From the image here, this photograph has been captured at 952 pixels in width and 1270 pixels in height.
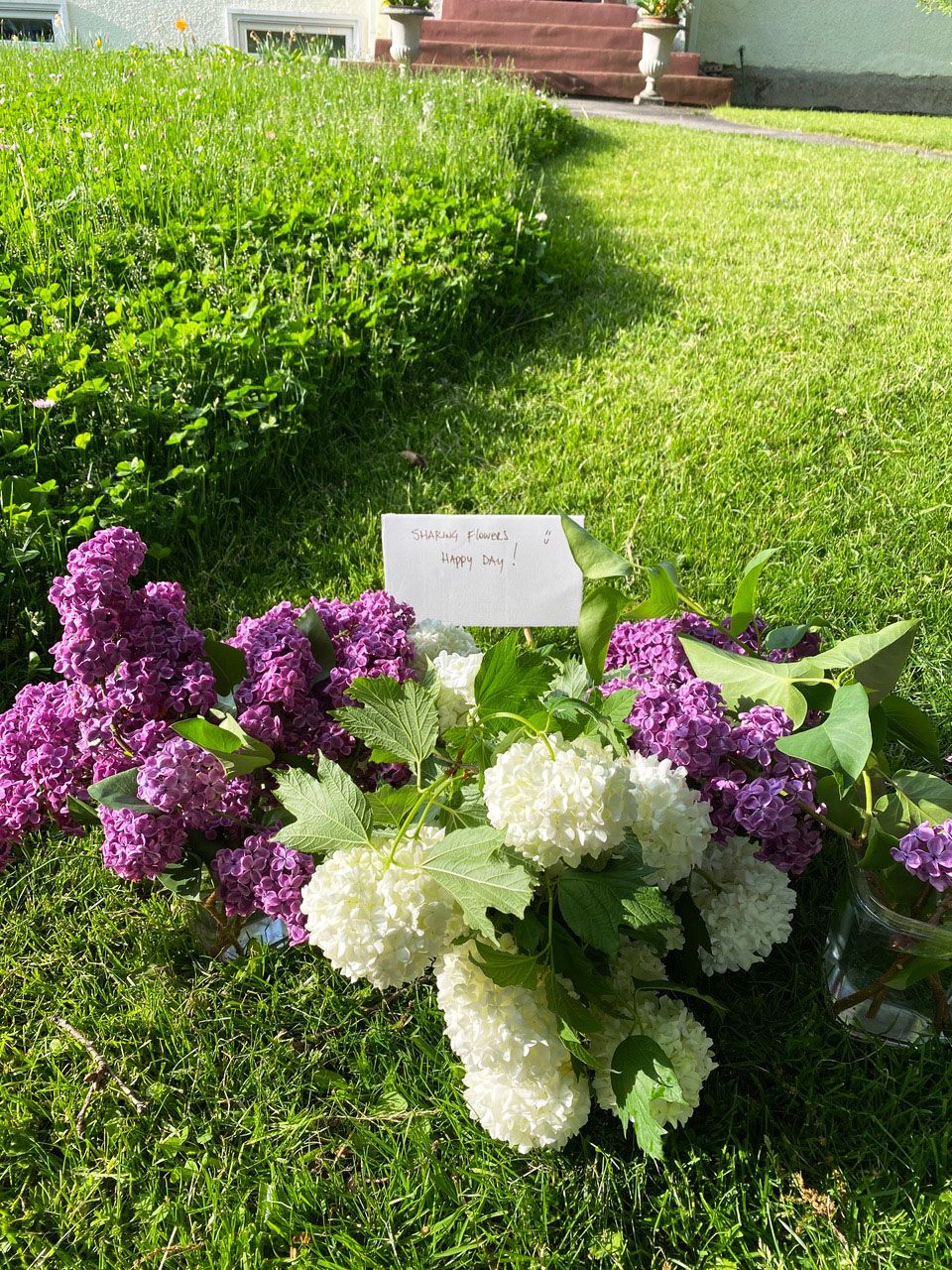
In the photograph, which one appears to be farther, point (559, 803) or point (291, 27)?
point (291, 27)

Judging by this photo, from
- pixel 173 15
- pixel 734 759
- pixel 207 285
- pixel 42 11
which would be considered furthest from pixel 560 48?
pixel 734 759

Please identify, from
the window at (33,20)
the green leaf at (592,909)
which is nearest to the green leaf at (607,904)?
the green leaf at (592,909)

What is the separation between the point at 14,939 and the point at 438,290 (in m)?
2.77

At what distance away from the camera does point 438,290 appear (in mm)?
3719

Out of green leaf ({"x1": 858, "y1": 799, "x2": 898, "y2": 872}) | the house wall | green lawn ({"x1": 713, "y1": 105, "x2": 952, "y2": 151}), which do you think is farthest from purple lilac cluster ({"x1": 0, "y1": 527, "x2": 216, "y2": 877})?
the house wall

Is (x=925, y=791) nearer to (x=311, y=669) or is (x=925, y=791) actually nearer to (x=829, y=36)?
(x=311, y=669)

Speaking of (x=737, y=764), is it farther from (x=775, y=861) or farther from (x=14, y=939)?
(x=14, y=939)

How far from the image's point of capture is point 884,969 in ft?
4.72

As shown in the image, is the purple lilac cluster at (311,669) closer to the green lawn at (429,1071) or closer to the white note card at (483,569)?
the white note card at (483,569)

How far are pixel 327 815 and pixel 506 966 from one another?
27 cm

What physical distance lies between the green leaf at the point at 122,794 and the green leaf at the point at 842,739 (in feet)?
2.65

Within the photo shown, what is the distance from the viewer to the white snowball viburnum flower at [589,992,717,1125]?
1.25 metres

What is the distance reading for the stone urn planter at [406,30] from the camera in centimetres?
1173

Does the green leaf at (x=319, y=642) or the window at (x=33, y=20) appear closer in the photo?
the green leaf at (x=319, y=642)
